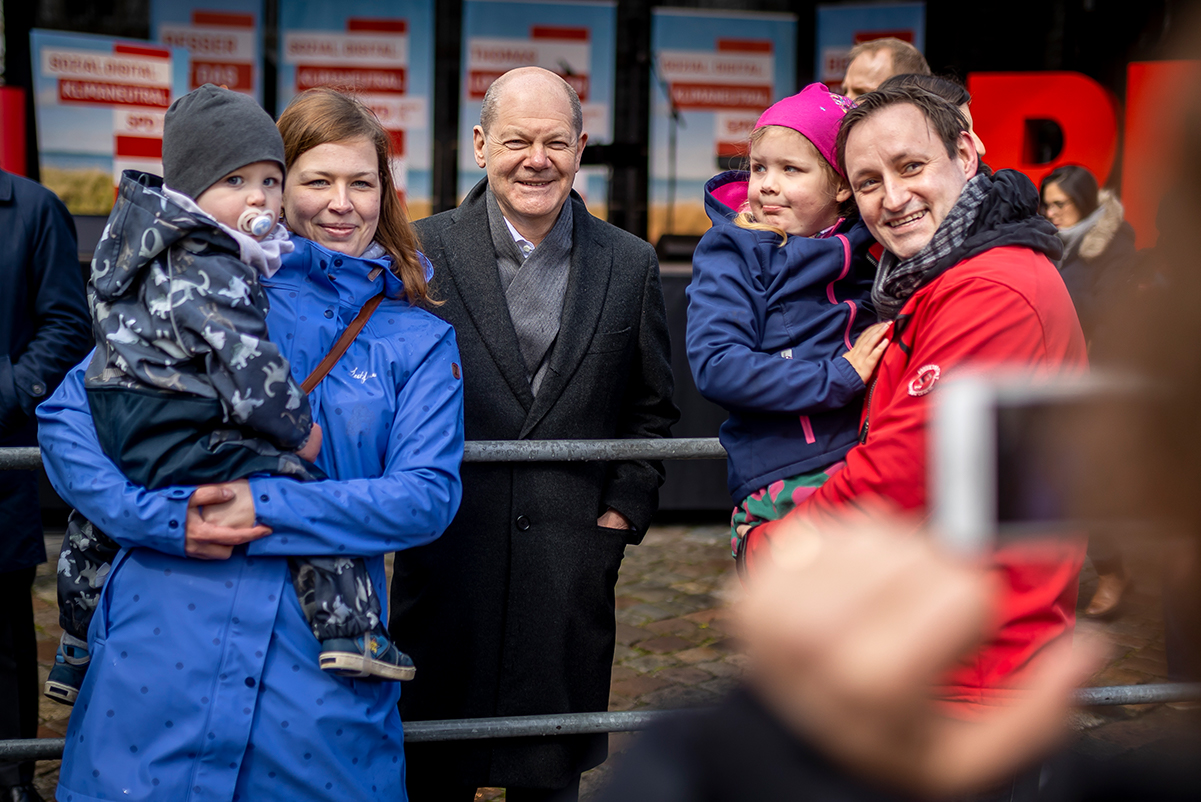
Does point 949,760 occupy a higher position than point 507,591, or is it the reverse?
point 949,760

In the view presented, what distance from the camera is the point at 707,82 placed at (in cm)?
1056

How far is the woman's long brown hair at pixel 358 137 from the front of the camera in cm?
228

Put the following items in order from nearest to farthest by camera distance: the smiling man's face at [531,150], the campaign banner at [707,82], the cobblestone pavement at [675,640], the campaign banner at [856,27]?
1. the smiling man's face at [531,150]
2. the cobblestone pavement at [675,640]
3. the campaign banner at [856,27]
4. the campaign banner at [707,82]

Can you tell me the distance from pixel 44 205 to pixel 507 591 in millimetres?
2069

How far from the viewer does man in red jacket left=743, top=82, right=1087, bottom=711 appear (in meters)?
1.63

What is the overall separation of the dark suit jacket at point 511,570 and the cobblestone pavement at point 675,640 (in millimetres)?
259

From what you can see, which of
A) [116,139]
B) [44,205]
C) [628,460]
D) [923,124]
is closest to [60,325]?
[44,205]

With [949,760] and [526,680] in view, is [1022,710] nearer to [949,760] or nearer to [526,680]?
[949,760]

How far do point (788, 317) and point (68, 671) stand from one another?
1.61 meters

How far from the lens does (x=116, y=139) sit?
9141 millimetres

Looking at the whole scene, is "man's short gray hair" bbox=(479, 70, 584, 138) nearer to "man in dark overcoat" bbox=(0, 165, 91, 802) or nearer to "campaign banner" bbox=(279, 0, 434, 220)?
"man in dark overcoat" bbox=(0, 165, 91, 802)

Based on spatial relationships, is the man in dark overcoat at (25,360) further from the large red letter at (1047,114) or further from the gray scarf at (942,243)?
the large red letter at (1047,114)

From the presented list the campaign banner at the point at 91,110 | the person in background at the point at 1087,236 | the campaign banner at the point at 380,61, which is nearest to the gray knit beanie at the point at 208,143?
the person in background at the point at 1087,236

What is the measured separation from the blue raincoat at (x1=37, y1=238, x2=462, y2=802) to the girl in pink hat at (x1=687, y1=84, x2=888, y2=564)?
0.63m
